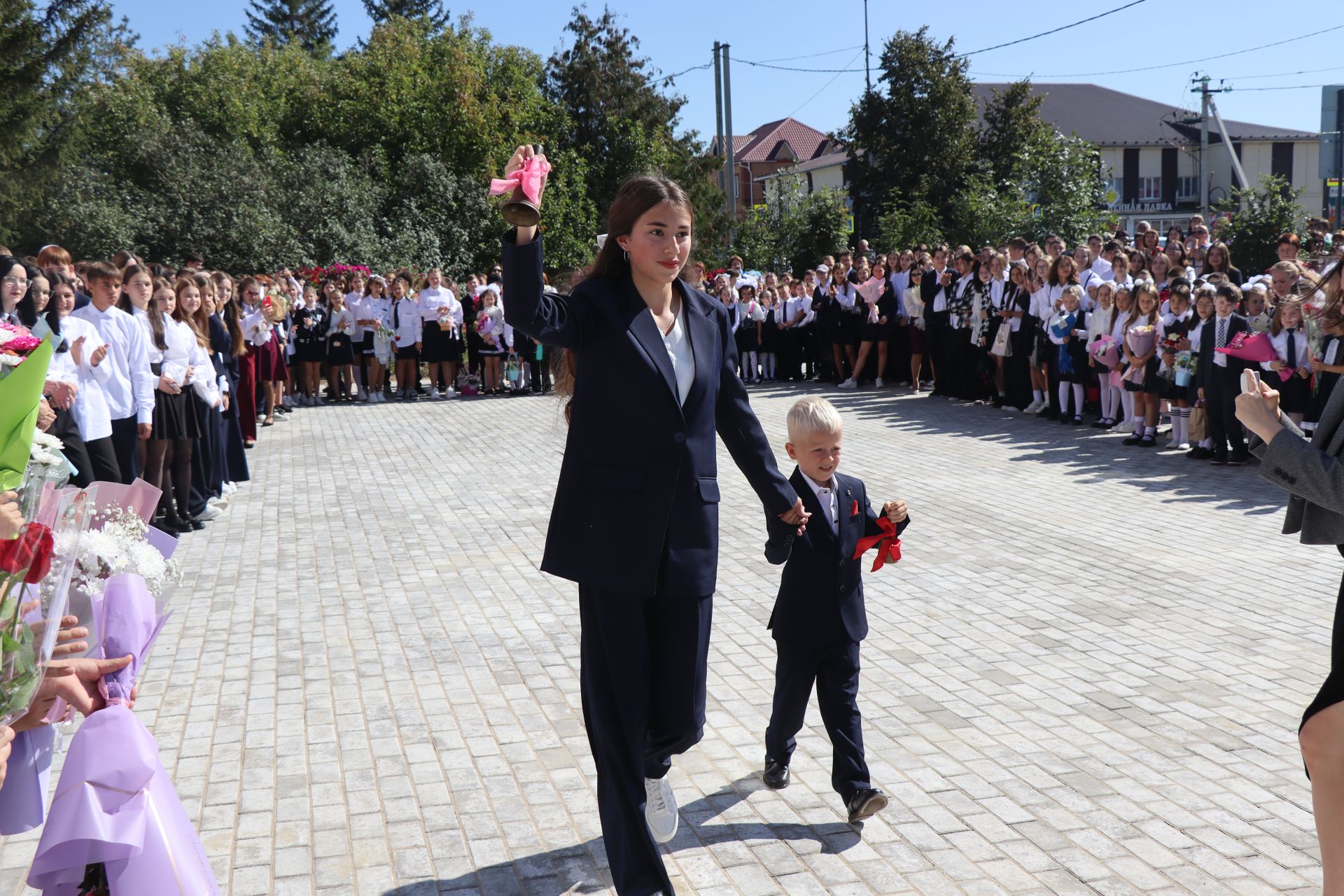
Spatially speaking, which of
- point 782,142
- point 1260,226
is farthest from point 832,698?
point 782,142

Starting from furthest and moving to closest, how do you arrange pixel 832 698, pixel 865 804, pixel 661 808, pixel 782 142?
pixel 782 142 → pixel 832 698 → pixel 865 804 → pixel 661 808

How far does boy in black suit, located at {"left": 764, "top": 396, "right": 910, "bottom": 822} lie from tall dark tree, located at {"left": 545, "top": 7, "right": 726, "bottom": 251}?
38.4m

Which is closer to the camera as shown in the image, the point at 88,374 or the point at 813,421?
the point at 813,421

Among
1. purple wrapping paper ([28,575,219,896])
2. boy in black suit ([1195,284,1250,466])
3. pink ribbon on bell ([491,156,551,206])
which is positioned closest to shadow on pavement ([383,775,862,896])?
purple wrapping paper ([28,575,219,896])

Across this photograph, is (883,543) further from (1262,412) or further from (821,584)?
(1262,412)

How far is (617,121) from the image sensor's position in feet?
140

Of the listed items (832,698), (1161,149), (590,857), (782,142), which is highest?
(782,142)

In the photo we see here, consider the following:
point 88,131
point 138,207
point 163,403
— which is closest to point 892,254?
point 163,403

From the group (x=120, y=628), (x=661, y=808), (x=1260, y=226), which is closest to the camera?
Result: (x=120, y=628)

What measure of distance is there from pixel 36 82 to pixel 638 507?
34655 mm

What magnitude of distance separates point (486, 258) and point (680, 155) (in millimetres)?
13936

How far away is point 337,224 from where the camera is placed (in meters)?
31.2

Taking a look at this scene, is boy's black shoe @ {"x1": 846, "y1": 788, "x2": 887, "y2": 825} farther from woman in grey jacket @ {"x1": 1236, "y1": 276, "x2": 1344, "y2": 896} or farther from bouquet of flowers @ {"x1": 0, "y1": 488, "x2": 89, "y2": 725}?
bouquet of flowers @ {"x1": 0, "y1": 488, "x2": 89, "y2": 725}

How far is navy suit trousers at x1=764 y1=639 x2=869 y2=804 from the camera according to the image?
13.4 ft
